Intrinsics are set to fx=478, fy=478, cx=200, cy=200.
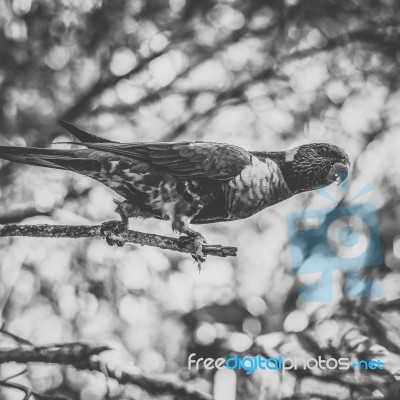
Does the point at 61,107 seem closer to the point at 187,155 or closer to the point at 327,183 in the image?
the point at 187,155

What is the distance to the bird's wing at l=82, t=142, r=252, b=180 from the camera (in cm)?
Answer: 287

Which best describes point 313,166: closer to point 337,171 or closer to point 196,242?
point 337,171

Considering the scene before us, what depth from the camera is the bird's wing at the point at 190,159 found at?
2865 millimetres

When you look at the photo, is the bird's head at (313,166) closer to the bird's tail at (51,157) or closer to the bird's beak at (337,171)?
the bird's beak at (337,171)

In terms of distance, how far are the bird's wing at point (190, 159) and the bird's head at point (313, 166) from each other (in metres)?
0.31

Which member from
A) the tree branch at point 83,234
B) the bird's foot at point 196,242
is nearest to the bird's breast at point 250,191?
the bird's foot at point 196,242

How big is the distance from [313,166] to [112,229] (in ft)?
4.33

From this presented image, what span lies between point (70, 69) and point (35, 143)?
0.96m

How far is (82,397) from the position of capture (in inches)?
173

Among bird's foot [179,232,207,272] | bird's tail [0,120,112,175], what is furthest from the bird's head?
bird's tail [0,120,112,175]

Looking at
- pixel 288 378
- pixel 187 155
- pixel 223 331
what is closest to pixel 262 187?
pixel 187 155
